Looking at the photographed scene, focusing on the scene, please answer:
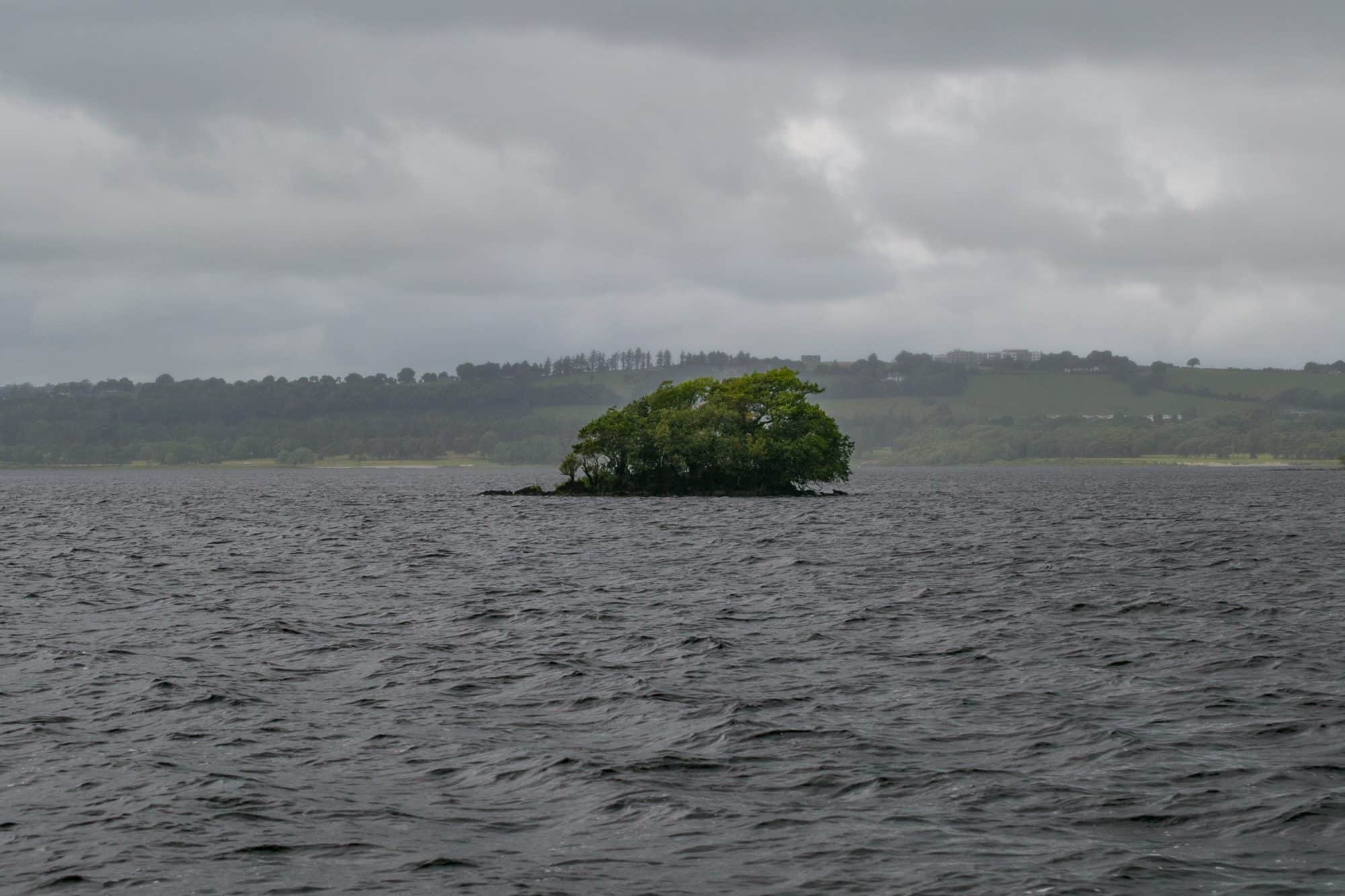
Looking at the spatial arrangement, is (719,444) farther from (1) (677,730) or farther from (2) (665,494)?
(1) (677,730)

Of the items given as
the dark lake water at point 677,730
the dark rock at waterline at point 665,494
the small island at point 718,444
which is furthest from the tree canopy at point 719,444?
the dark lake water at point 677,730

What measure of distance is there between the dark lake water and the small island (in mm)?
65933

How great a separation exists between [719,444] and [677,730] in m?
96.6

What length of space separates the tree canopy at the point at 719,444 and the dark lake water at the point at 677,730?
65.8 meters

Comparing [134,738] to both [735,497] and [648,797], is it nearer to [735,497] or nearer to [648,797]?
[648,797]

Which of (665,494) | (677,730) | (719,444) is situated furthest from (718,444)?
(677,730)

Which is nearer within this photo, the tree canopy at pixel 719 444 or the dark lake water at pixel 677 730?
the dark lake water at pixel 677 730

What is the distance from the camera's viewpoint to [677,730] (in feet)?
75.9

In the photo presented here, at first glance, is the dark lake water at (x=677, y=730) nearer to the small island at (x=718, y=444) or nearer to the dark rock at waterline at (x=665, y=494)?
the small island at (x=718, y=444)

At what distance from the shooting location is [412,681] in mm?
27797

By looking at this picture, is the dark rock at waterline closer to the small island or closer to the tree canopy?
the small island

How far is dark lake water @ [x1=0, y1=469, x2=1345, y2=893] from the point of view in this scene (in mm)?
16047

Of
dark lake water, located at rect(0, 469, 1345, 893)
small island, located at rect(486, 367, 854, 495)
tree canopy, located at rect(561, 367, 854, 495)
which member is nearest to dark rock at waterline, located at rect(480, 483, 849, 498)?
small island, located at rect(486, 367, 854, 495)

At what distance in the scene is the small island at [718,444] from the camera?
119875 millimetres
